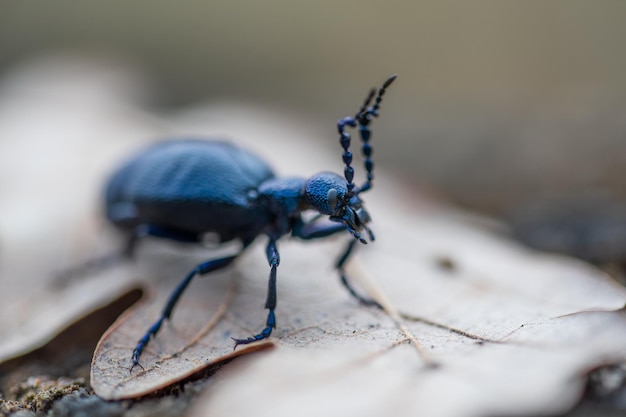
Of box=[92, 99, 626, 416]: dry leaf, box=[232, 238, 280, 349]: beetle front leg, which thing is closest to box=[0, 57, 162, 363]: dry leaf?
box=[92, 99, 626, 416]: dry leaf

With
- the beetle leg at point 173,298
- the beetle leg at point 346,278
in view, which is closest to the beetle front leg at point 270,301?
the beetle leg at point 173,298

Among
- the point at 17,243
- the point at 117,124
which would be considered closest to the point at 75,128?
the point at 117,124

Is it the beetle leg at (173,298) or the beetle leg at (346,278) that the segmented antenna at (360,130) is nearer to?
the beetle leg at (346,278)

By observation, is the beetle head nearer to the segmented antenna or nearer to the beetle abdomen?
the segmented antenna

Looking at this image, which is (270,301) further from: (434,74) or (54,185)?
(434,74)

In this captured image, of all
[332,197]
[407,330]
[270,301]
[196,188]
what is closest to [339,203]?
[332,197]

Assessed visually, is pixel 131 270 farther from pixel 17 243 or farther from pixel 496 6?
pixel 496 6
